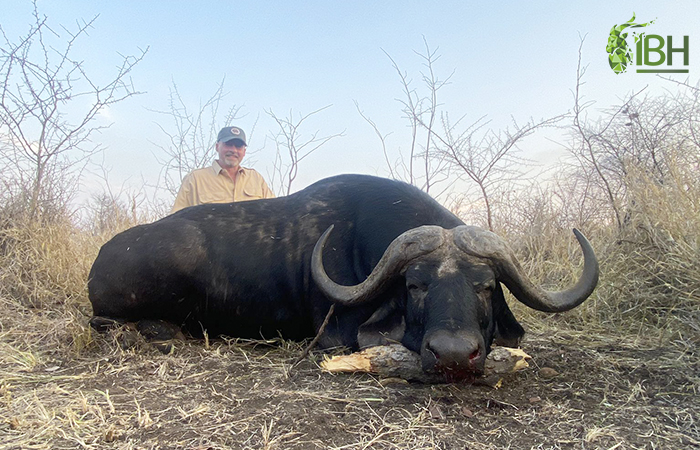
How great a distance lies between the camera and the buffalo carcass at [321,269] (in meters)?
2.62

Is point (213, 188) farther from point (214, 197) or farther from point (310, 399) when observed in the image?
point (310, 399)

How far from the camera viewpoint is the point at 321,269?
9.40ft

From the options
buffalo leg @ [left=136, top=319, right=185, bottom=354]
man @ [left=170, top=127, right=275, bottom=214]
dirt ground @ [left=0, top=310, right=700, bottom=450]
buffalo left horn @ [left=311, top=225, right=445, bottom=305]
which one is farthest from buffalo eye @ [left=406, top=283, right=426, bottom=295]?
man @ [left=170, top=127, right=275, bottom=214]

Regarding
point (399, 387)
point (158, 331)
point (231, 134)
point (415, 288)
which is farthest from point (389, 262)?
point (231, 134)

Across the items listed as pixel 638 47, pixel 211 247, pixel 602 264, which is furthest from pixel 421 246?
pixel 638 47

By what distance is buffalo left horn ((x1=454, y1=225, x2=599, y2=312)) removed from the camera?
2.60 meters

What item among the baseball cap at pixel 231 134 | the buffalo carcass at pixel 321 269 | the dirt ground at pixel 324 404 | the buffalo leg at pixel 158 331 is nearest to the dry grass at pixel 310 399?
the dirt ground at pixel 324 404

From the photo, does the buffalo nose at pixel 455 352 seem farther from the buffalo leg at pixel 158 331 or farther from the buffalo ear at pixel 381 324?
the buffalo leg at pixel 158 331

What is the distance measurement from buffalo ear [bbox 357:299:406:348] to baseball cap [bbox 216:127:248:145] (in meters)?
3.63

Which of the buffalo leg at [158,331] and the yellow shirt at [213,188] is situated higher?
the yellow shirt at [213,188]

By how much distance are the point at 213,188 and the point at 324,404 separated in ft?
13.2

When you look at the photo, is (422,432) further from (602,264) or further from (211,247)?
(602,264)

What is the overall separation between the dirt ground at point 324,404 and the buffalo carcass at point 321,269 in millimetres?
354

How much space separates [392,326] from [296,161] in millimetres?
6489
